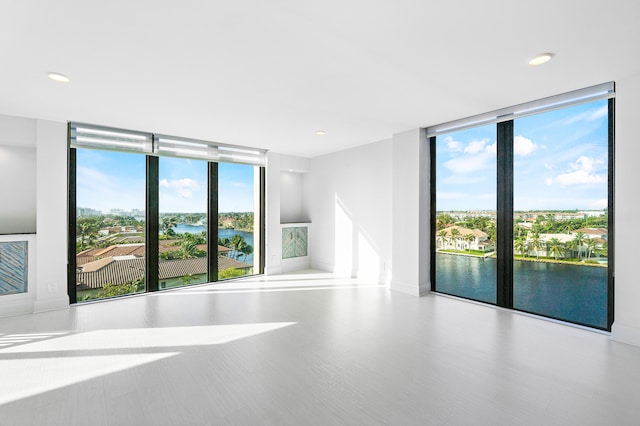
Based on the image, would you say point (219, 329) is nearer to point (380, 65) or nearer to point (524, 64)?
point (380, 65)

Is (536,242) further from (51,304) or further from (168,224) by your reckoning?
(51,304)

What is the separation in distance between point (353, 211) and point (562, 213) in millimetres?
3287

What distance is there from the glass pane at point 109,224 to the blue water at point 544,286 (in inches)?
195

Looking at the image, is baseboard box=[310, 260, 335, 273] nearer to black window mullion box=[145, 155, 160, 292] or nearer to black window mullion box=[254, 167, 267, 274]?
black window mullion box=[254, 167, 267, 274]

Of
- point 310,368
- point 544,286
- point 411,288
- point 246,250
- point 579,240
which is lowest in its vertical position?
point 310,368

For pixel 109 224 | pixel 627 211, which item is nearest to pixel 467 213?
pixel 627 211

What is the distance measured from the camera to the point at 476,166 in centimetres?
433

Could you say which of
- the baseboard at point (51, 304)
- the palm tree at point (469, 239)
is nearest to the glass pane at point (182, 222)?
the baseboard at point (51, 304)

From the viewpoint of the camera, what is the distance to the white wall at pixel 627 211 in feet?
9.38

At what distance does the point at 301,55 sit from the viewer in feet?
7.98

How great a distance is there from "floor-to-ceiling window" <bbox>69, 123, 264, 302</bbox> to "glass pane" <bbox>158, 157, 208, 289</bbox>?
0.02 m

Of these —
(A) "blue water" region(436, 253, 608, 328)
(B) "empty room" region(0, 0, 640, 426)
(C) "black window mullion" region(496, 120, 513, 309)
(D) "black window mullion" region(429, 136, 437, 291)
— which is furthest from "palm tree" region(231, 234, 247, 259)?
(C) "black window mullion" region(496, 120, 513, 309)

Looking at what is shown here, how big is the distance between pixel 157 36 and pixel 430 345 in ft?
11.4

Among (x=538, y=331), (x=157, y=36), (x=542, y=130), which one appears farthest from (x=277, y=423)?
(x=542, y=130)
